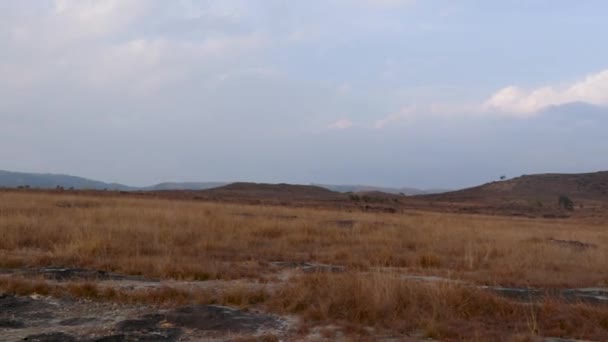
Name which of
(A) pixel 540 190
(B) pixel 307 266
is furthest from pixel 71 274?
(A) pixel 540 190

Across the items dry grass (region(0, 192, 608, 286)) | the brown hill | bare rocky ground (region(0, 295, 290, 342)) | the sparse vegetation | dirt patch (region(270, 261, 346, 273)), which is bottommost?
bare rocky ground (region(0, 295, 290, 342))

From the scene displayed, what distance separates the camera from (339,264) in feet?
46.8

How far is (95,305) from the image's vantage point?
366 inches

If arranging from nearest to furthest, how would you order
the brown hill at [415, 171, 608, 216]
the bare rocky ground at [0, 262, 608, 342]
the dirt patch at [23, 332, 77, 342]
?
the dirt patch at [23, 332, 77, 342], the bare rocky ground at [0, 262, 608, 342], the brown hill at [415, 171, 608, 216]

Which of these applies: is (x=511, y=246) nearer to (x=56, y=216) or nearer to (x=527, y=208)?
(x=56, y=216)

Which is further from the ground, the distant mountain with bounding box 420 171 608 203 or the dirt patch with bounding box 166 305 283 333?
the distant mountain with bounding box 420 171 608 203

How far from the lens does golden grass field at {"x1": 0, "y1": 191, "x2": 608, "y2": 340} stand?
8.70m

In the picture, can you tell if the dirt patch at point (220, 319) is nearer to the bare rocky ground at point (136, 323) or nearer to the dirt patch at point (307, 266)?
the bare rocky ground at point (136, 323)

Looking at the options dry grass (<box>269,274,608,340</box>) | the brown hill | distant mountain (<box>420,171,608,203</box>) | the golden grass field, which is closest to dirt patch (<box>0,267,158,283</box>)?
the golden grass field

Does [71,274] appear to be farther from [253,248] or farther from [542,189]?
[542,189]

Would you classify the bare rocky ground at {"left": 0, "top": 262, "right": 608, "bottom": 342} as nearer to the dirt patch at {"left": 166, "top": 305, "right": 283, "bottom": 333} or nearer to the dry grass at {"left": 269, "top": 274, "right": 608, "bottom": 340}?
the dirt patch at {"left": 166, "top": 305, "right": 283, "bottom": 333}

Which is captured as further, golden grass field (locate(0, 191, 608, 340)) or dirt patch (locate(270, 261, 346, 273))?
dirt patch (locate(270, 261, 346, 273))

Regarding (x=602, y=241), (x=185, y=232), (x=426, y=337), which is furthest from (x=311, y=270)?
(x=602, y=241)

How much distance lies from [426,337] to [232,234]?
11168 mm
